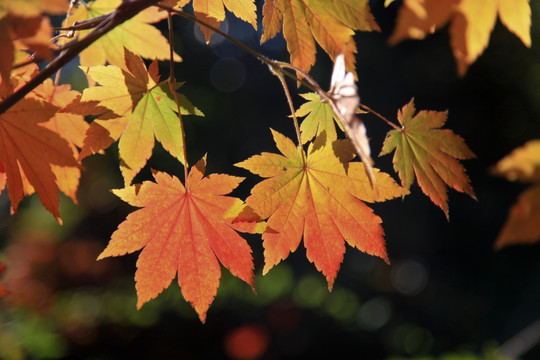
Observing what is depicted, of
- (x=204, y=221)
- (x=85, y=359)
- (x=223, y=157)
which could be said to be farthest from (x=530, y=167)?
(x=223, y=157)

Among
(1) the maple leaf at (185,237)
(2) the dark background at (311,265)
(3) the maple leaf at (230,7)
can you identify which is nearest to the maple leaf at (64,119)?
(1) the maple leaf at (185,237)

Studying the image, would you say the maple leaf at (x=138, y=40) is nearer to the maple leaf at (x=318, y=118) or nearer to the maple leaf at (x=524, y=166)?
the maple leaf at (x=318, y=118)

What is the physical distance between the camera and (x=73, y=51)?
2.01 feet

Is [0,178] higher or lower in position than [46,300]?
higher

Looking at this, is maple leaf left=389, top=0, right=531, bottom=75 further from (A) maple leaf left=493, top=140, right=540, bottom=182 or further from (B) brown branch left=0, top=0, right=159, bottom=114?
(B) brown branch left=0, top=0, right=159, bottom=114

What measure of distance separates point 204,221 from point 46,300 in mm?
3434

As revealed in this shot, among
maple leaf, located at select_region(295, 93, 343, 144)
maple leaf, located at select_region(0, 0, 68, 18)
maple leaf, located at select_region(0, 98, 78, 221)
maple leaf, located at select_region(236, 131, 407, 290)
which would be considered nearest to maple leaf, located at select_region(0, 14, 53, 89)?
maple leaf, located at select_region(0, 0, 68, 18)

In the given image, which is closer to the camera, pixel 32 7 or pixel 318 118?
pixel 32 7

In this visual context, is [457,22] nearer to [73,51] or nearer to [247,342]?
[73,51]

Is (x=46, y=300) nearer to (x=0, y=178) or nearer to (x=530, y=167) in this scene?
(x=0, y=178)

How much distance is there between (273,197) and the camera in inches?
33.7

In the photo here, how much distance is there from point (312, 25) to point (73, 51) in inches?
17.4

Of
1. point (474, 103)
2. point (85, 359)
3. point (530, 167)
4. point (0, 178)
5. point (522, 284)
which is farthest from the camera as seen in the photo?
point (474, 103)

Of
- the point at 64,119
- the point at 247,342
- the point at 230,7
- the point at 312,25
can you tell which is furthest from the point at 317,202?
the point at 247,342
